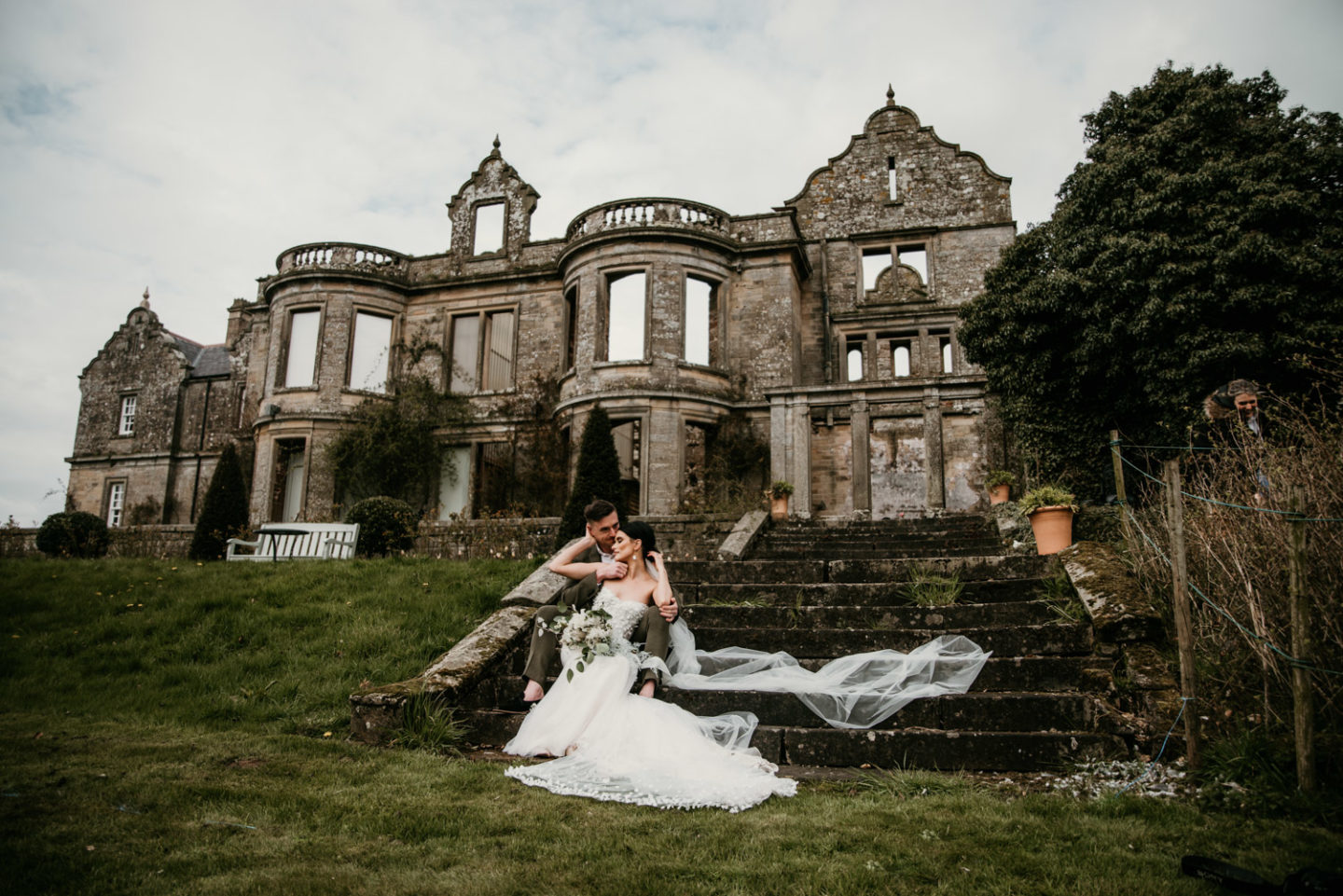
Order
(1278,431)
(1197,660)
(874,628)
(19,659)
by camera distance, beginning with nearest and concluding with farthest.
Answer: (1197,660) → (874,628) → (19,659) → (1278,431)

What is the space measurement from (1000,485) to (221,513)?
48.1 feet

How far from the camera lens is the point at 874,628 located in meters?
6.08

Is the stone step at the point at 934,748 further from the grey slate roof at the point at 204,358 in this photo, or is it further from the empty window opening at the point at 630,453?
the grey slate roof at the point at 204,358

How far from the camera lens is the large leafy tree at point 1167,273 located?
11.0 meters

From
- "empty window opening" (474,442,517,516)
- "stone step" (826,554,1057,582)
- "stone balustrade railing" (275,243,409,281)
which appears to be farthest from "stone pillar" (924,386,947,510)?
"stone balustrade railing" (275,243,409,281)

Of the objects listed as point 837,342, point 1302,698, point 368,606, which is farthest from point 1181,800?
point 837,342

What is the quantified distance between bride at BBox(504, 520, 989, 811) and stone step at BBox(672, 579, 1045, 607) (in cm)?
142

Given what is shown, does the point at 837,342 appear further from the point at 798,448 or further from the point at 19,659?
the point at 19,659

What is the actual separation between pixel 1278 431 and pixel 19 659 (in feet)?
38.0

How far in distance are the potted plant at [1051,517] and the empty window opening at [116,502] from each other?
2676 cm

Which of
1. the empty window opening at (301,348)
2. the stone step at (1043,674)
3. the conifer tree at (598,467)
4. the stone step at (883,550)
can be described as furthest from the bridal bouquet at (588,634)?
the empty window opening at (301,348)

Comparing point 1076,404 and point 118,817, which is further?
point 1076,404

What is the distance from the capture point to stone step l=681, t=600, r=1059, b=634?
6039 millimetres

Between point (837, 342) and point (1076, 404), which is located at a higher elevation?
point (837, 342)
